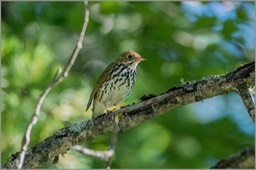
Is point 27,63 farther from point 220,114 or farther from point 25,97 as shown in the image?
point 220,114

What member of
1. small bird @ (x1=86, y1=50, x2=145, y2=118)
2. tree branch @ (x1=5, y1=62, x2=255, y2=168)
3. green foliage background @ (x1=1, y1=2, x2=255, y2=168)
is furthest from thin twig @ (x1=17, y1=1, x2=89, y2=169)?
green foliage background @ (x1=1, y1=2, x2=255, y2=168)

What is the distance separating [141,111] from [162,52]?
12.6 feet

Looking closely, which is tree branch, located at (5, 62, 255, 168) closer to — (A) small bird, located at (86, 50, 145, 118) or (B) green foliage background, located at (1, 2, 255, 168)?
(A) small bird, located at (86, 50, 145, 118)

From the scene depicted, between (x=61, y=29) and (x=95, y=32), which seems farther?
(x=61, y=29)

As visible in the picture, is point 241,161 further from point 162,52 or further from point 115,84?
point 162,52

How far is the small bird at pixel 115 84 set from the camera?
447 centimetres

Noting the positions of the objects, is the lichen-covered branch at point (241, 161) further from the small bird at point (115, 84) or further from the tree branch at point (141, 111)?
the small bird at point (115, 84)

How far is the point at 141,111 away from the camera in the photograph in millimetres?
3152

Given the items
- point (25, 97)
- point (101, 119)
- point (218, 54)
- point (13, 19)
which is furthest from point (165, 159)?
point (101, 119)

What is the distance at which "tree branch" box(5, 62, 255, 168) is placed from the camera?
9.90 feet

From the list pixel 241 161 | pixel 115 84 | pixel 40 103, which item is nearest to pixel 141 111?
pixel 40 103

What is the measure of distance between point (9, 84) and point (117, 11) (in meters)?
1.71

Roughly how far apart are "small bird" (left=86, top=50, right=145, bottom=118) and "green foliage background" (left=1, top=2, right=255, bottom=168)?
1.13 meters

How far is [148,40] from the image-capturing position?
6898mm
